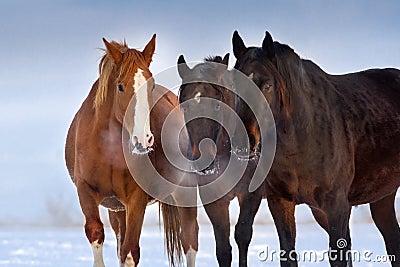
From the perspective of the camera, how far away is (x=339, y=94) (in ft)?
19.1

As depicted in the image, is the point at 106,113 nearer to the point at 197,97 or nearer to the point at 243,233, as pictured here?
the point at 197,97

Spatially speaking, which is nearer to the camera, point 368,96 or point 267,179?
point 267,179

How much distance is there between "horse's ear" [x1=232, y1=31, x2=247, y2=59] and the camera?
5.48 m

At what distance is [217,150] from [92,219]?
1.31 m

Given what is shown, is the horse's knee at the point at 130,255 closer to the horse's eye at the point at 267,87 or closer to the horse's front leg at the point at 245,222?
the horse's front leg at the point at 245,222

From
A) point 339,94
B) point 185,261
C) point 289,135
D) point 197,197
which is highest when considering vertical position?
point 339,94

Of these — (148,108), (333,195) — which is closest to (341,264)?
(333,195)

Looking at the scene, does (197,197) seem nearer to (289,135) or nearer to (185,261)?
(185,261)

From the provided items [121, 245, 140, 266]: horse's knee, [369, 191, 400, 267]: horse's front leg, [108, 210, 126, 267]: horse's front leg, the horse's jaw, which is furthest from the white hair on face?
[369, 191, 400, 267]: horse's front leg

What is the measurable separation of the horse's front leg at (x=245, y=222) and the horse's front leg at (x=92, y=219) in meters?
1.25

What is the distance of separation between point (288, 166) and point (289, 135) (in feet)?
0.84

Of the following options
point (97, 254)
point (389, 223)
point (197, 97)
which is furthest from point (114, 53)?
point (389, 223)

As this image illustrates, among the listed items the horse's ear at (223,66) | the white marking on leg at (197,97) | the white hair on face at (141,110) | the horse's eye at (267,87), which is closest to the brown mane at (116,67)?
the white hair on face at (141,110)

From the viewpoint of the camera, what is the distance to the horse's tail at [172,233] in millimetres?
7541
